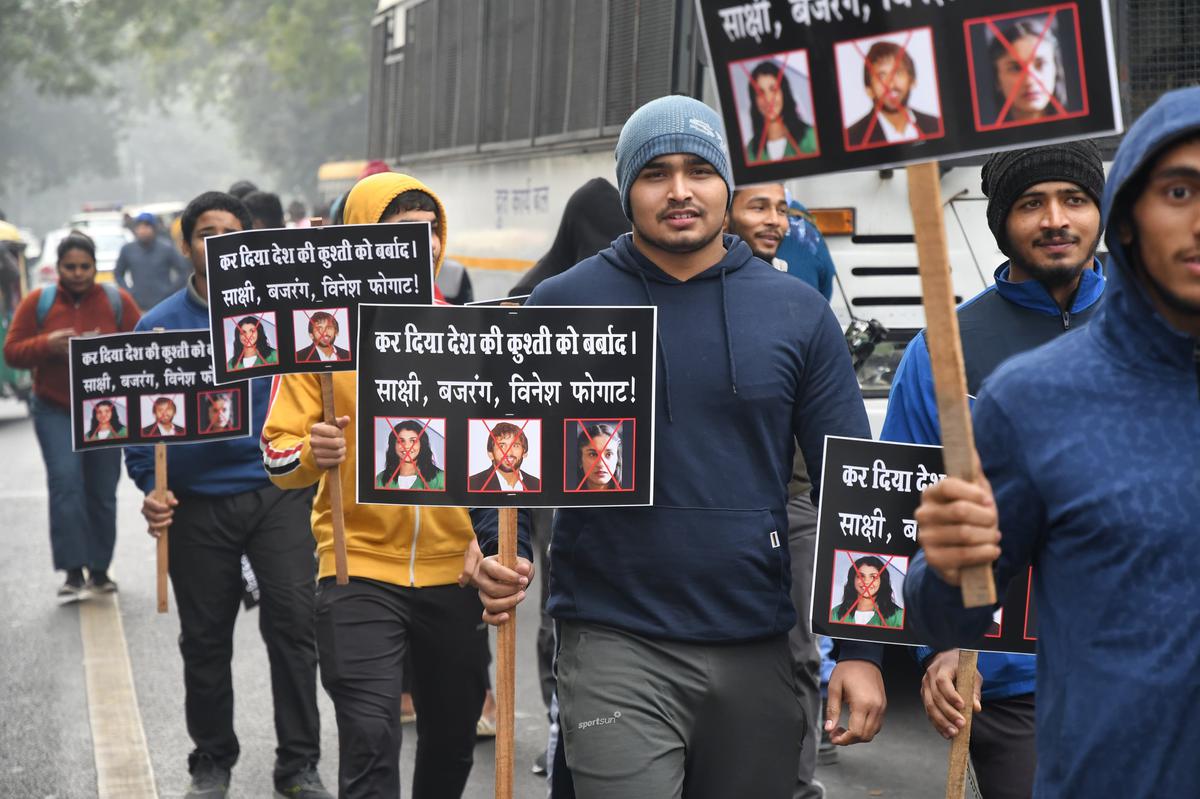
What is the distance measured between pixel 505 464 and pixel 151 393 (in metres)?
3.19

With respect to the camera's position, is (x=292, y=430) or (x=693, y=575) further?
(x=292, y=430)

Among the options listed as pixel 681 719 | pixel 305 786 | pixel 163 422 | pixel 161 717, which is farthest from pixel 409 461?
pixel 161 717

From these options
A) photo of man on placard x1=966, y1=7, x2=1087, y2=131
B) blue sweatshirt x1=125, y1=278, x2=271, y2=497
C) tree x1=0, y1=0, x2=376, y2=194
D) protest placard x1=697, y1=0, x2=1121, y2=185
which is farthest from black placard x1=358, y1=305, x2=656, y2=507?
tree x1=0, y1=0, x2=376, y2=194

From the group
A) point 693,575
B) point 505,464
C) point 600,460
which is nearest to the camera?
point 693,575

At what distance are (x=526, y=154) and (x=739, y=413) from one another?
868 cm

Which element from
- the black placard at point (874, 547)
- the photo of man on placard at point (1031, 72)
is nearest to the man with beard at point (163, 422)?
the black placard at point (874, 547)

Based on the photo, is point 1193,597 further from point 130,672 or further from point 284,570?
point 130,672

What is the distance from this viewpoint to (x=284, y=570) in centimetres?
651

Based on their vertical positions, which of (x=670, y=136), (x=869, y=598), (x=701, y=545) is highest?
(x=670, y=136)

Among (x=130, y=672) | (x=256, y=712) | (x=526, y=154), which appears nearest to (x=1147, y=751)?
(x=256, y=712)

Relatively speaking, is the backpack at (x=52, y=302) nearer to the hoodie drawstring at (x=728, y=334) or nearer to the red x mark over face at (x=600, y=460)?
the red x mark over face at (x=600, y=460)

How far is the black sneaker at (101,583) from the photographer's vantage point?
10.8 metres

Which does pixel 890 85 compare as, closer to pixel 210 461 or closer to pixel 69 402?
pixel 210 461

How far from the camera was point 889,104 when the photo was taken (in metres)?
2.76
